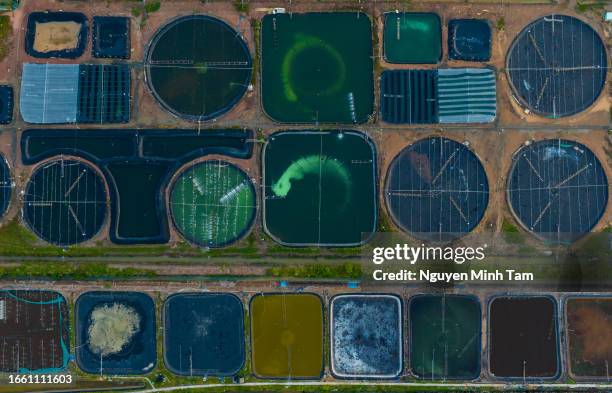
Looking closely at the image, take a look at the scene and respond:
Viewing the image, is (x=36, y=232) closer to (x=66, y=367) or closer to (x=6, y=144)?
(x=6, y=144)

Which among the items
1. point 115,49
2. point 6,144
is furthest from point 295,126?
point 6,144

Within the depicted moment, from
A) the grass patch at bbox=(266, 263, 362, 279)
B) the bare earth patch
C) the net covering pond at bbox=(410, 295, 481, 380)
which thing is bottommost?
the net covering pond at bbox=(410, 295, 481, 380)

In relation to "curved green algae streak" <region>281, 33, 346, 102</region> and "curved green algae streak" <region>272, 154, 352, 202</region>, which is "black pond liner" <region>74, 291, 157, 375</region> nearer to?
"curved green algae streak" <region>272, 154, 352, 202</region>

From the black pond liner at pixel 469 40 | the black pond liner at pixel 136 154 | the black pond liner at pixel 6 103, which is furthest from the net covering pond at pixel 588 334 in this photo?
the black pond liner at pixel 6 103

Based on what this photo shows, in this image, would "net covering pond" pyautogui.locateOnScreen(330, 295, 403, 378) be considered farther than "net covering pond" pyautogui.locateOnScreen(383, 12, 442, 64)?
No

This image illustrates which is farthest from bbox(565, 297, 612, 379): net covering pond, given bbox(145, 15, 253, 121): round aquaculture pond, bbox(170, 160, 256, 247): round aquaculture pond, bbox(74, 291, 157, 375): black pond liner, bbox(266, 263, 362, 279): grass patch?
bbox(74, 291, 157, 375): black pond liner

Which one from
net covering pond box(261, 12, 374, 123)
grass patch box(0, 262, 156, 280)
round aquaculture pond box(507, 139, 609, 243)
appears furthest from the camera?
net covering pond box(261, 12, 374, 123)
